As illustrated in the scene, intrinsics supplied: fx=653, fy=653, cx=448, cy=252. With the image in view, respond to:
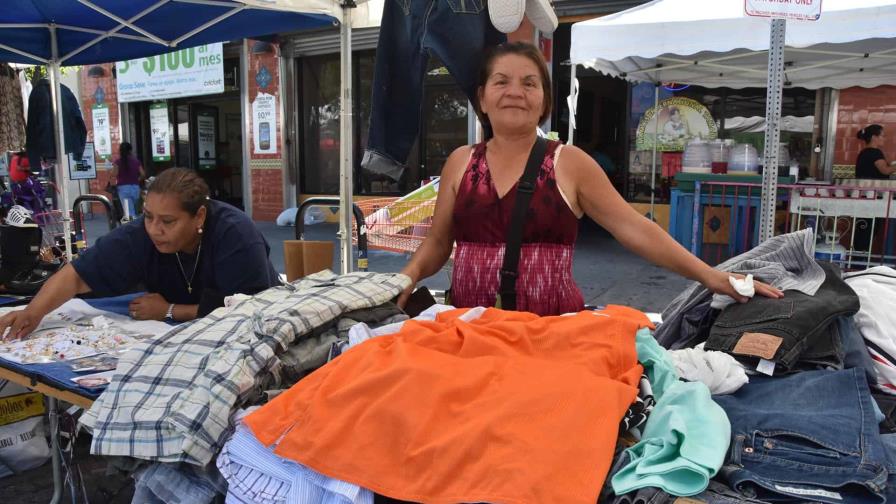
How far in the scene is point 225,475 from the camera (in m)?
1.52

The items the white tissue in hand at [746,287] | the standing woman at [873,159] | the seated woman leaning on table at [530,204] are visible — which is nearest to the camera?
the white tissue in hand at [746,287]

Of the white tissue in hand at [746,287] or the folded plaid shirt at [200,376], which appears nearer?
the folded plaid shirt at [200,376]

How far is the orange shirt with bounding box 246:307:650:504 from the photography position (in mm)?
1233

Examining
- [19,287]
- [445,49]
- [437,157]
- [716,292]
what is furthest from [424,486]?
[437,157]

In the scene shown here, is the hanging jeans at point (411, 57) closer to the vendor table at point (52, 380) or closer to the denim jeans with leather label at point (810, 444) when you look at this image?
the vendor table at point (52, 380)

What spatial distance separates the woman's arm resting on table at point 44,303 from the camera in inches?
109

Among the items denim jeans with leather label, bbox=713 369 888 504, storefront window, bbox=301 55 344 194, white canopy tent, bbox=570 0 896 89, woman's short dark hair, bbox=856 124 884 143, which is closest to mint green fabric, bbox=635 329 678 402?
denim jeans with leather label, bbox=713 369 888 504

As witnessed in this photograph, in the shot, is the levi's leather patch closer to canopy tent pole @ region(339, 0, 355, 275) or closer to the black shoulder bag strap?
the black shoulder bag strap

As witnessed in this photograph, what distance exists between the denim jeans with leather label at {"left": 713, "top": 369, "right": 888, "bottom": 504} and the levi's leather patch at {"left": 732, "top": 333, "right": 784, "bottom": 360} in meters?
0.11

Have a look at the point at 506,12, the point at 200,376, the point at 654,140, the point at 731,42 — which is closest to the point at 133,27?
the point at 506,12

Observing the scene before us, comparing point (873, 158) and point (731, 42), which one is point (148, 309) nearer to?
point (731, 42)

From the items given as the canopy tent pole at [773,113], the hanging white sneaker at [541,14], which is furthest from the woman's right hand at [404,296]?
the canopy tent pole at [773,113]

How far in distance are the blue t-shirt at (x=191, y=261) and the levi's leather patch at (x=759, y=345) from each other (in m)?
2.15

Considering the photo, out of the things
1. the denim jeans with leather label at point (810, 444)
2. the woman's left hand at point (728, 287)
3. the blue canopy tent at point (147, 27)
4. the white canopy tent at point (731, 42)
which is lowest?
the denim jeans with leather label at point (810, 444)
